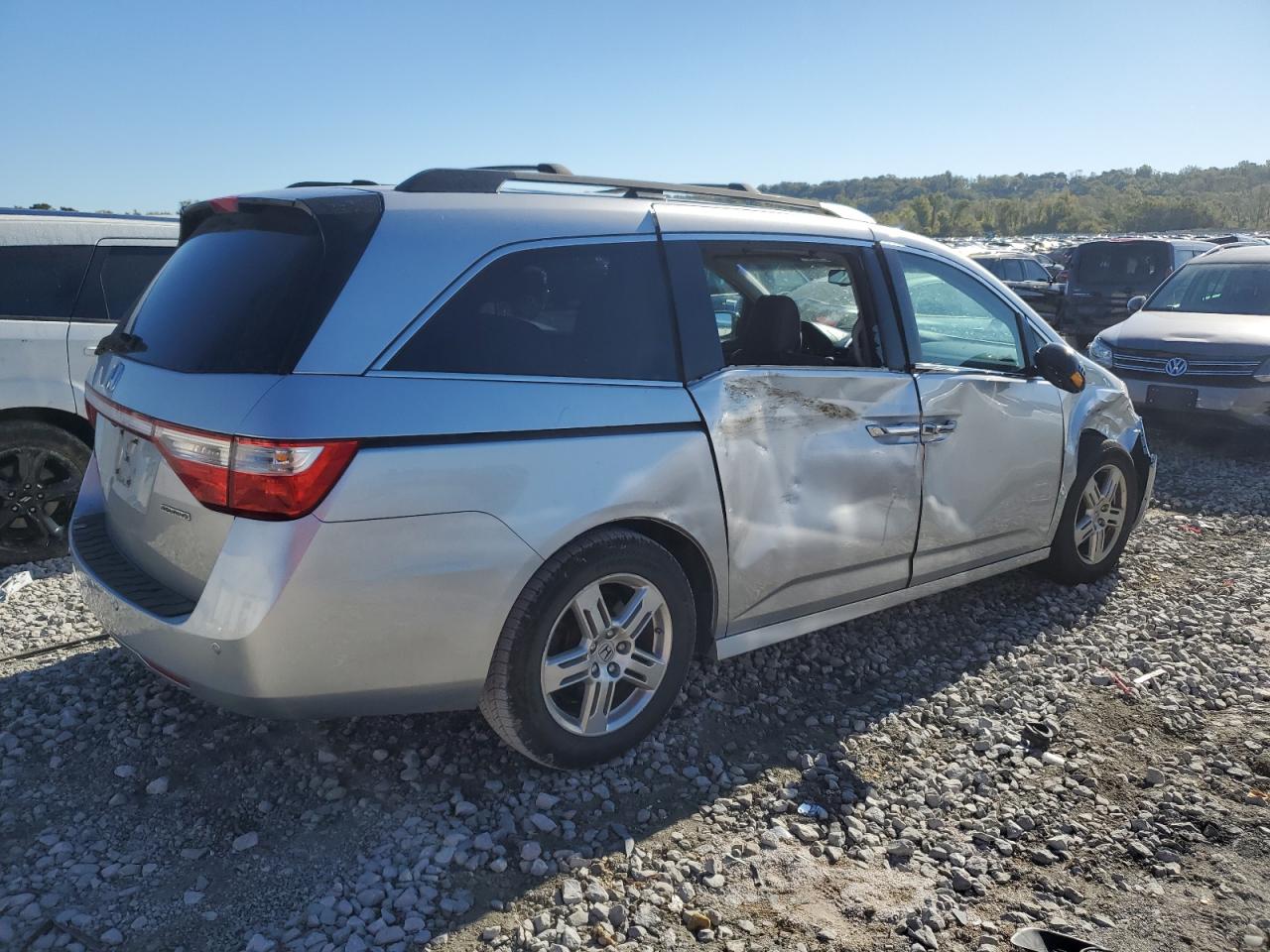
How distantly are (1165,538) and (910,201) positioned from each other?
3533 inches

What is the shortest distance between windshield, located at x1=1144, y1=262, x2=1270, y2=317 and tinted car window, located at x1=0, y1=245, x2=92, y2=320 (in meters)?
9.88

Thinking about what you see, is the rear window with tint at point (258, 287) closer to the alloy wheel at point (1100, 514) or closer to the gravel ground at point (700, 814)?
the gravel ground at point (700, 814)

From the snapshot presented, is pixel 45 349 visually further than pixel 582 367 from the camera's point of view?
Yes

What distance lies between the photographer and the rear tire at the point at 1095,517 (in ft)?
16.2

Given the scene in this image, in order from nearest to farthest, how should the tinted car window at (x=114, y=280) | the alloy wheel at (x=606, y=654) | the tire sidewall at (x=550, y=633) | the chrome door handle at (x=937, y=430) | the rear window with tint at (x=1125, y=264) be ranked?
1. the tire sidewall at (x=550, y=633)
2. the alloy wheel at (x=606, y=654)
3. the chrome door handle at (x=937, y=430)
4. the tinted car window at (x=114, y=280)
5. the rear window with tint at (x=1125, y=264)

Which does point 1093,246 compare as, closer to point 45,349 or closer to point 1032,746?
point 1032,746

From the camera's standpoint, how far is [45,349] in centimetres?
521

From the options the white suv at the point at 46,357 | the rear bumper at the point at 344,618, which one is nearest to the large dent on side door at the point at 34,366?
the white suv at the point at 46,357

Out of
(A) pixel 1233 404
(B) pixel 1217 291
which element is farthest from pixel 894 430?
(B) pixel 1217 291

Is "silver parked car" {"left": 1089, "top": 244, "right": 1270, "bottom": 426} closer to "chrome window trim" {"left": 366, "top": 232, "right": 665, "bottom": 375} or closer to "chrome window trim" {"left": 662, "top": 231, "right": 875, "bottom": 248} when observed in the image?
"chrome window trim" {"left": 662, "top": 231, "right": 875, "bottom": 248}

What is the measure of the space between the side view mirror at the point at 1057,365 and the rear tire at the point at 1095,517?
19.9 inches

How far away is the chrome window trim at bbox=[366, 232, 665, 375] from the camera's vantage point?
2.68 metres

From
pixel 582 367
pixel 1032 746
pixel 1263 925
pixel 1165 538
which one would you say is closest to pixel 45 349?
pixel 582 367

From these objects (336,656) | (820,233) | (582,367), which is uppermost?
(820,233)
